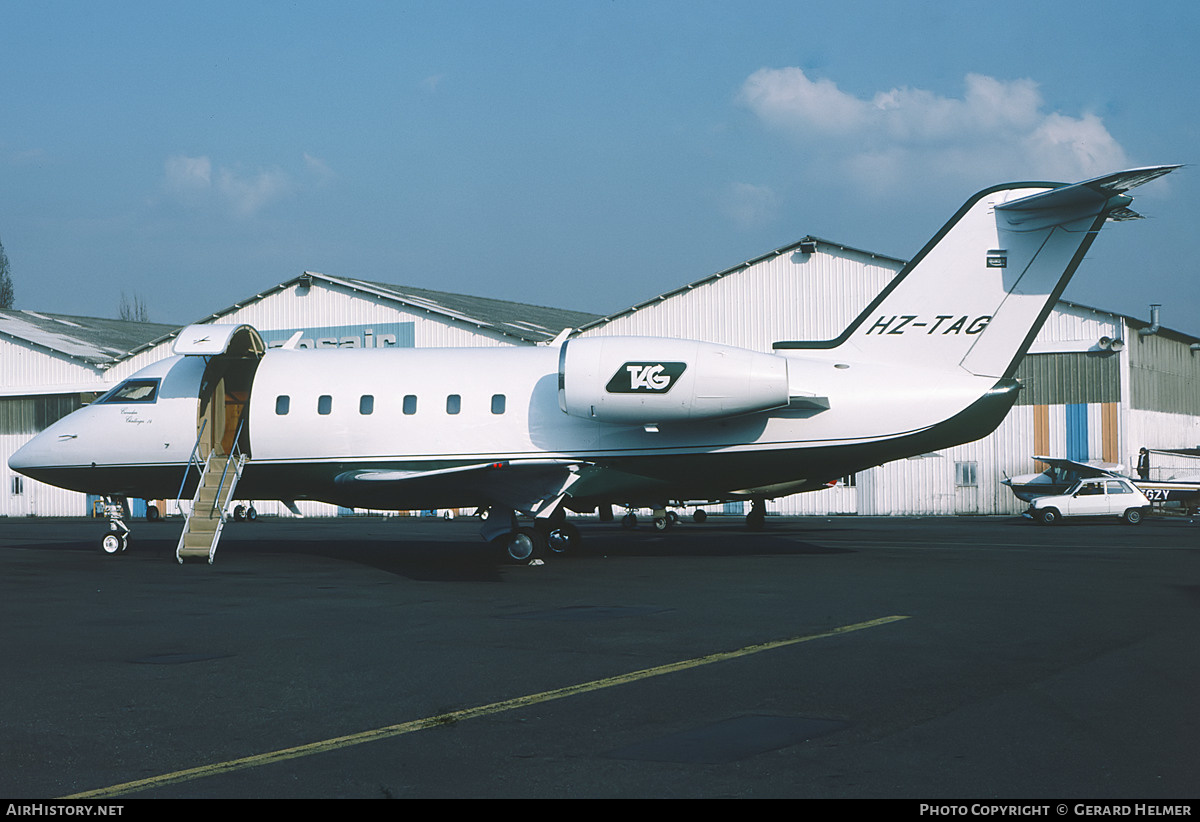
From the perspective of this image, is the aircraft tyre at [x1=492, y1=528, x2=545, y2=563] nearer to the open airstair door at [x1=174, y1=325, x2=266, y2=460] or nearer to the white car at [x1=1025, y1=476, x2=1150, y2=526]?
the open airstair door at [x1=174, y1=325, x2=266, y2=460]

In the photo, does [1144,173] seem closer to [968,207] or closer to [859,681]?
[968,207]

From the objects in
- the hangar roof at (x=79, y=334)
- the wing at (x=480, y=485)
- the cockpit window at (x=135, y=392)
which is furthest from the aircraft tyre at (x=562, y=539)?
the hangar roof at (x=79, y=334)

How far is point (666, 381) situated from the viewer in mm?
18922

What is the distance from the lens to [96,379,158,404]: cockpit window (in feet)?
72.4

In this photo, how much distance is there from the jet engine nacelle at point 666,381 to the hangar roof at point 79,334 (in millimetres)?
41184

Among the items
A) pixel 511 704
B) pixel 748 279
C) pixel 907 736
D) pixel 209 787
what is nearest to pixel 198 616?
pixel 511 704

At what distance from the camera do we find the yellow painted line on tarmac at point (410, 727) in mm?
6035

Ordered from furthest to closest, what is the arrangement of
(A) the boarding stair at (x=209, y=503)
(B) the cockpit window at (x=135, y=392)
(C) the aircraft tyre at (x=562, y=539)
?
(C) the aircraft tyre at (x=562, y=539), (B) the cockpit window at (x=135, y=392), (A) the boarding stair at (x=209, y=503)

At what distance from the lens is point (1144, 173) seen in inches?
676

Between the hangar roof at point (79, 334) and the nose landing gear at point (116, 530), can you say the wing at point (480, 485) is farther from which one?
the hangar roof at point (79, 334)

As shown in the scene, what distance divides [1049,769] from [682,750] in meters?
2.06

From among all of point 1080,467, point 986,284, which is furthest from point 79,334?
point 986,284

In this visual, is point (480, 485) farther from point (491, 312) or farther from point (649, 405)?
point (491, 312)

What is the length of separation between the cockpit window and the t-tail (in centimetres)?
1397
